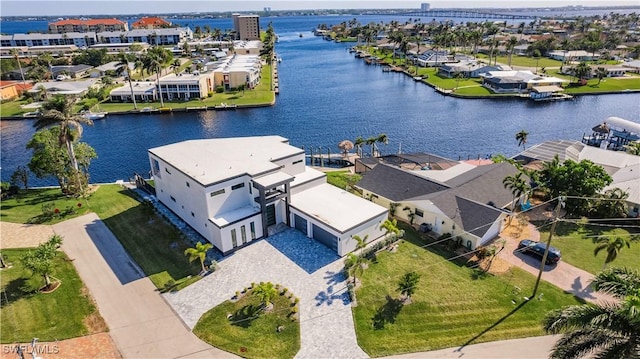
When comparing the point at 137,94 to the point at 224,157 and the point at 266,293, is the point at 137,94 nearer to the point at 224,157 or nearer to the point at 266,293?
the point at 224,157

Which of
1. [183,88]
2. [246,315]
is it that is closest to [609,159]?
[246,315]

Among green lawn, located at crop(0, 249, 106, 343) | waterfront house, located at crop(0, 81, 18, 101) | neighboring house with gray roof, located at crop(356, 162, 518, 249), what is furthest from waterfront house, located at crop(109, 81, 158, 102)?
neighboring house with gray roof, located at crop(356, 162, 518, 249)

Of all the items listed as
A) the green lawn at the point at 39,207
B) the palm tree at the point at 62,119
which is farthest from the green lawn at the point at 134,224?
the palm tree at the point at 62,119

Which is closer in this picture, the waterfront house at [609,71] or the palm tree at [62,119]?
the palm tree at [62,119]

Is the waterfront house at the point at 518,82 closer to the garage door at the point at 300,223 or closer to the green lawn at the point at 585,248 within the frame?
the green lawn at the point at 585,248

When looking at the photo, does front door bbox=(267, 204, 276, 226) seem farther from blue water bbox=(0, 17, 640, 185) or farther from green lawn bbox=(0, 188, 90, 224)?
blue water bbox=(0, 17, 640, 185)

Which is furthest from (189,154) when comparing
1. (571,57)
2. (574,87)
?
(571,57)

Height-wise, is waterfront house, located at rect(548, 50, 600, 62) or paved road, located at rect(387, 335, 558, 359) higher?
waterfront house, located at rect(548, 50, 600, 62)
